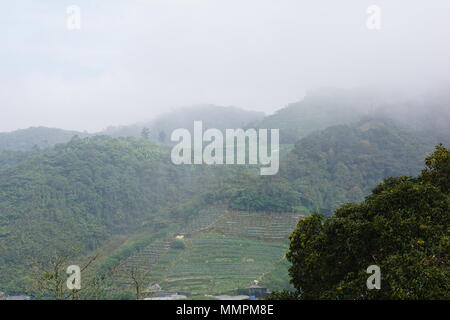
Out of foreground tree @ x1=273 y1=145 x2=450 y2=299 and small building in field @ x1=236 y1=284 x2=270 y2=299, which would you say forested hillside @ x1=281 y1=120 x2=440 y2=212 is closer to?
small building in field @ x1=236 y1=284 x2=270 y2=299

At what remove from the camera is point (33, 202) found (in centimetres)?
4672

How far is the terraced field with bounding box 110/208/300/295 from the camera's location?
28.7m

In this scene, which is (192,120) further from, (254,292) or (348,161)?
(254,292)

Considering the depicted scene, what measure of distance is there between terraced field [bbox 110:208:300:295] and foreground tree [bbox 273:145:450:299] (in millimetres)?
18977

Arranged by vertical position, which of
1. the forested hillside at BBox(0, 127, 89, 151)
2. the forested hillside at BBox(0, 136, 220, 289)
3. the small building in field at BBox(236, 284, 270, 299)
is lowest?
the small building in field at BBox(236, 284, 270, 299)

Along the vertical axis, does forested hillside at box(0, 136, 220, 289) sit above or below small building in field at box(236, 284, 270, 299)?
above

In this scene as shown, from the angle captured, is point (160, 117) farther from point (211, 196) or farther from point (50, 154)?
point (211, 196)

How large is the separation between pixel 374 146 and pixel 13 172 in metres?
48.7

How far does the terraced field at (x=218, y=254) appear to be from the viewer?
28688mm

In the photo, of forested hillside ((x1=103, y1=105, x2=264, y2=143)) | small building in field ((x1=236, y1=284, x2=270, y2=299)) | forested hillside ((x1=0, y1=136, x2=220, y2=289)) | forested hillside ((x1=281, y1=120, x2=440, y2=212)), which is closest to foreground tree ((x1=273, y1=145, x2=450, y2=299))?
small building in field ((x1=236, y1=284, x2=270, y2=299))

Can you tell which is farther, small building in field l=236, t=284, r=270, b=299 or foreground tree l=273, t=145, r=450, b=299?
small building in field l=236, t=284, r=270, b=299

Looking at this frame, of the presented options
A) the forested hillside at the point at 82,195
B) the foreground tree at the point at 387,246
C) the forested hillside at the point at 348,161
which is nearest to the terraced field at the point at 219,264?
the forested hillside at the point at 82,195

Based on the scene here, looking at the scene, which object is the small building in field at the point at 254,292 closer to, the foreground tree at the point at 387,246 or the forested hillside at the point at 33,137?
the foreground tree at the point at 387,246

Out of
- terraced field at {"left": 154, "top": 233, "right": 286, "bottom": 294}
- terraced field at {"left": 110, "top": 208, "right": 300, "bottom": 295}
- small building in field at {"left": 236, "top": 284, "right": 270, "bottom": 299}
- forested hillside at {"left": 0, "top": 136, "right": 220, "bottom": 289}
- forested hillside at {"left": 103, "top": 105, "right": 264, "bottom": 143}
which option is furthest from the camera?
forested hillside at {"left": 103, "top": 105, "right": 264, "bottom": 143}
